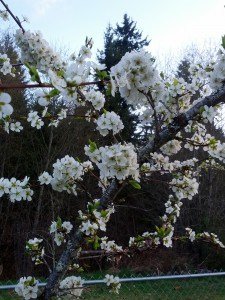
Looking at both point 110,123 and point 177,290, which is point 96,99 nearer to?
point 110,123

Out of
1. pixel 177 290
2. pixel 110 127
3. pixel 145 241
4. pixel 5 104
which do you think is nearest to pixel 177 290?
pixel 177 290

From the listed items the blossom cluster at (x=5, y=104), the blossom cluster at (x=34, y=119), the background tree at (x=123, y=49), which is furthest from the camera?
the background tree at (x=123, y=49)

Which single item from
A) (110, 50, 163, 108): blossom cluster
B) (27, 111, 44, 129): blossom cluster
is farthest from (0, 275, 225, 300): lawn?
(110, 50, 163, 108): blossom cluster

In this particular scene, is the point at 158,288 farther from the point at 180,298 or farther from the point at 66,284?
the point at 66,284

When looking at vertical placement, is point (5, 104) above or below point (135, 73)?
below

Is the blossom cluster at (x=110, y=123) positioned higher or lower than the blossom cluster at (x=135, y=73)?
lower

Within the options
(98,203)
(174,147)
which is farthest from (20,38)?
(98,203)

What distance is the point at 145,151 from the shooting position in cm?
207

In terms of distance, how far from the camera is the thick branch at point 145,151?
1.97 metres

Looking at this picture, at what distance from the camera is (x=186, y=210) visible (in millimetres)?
13266

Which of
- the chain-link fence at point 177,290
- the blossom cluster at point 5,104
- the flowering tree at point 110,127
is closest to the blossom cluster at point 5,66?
the flowering tree at point 110,127

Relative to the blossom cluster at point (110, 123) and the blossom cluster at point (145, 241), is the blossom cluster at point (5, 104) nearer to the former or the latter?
the blossom cluster at point (110, 123)

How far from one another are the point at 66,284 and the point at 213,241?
1.00 metres

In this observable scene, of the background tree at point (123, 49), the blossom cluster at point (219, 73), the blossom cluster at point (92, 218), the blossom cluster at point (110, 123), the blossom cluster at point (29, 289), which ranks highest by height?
the background tree at point (123, 49)
